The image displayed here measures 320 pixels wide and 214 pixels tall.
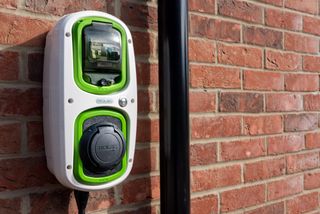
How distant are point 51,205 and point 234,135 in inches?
25.6

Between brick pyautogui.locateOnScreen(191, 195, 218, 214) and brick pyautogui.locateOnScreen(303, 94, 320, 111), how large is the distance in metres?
0.59

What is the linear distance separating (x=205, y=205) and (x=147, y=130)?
31 cm

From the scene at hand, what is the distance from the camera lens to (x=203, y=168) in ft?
4.45

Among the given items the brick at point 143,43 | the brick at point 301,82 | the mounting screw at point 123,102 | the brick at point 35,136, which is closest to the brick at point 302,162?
the brick at point 301,82

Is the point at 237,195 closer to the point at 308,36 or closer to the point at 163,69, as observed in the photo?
the point at 163,69

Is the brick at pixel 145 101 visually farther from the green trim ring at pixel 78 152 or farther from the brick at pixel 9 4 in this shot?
the brick at pixel 9 4

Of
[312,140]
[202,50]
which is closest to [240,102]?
[202,50]

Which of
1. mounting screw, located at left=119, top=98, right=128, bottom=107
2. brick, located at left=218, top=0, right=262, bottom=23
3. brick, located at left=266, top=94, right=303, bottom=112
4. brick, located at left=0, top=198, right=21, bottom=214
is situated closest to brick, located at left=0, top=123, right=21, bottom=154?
brick, located at left=0, top=198, right=21, bottom=214

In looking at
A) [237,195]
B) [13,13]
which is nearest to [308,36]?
[237,195]

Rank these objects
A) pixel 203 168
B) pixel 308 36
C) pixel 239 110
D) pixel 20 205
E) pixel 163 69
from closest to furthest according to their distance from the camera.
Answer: pixel 20 205
pixel 163 69
pixel 203 168
pixel 239 110
pixel 308 36

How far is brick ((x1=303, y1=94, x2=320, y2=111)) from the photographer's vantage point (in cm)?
172

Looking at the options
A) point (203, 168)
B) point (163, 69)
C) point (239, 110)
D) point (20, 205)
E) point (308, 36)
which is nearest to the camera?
point (20, 205)

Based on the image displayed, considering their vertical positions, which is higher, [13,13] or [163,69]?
[13,13]

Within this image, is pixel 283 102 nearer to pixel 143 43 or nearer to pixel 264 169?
pixel 264 169
